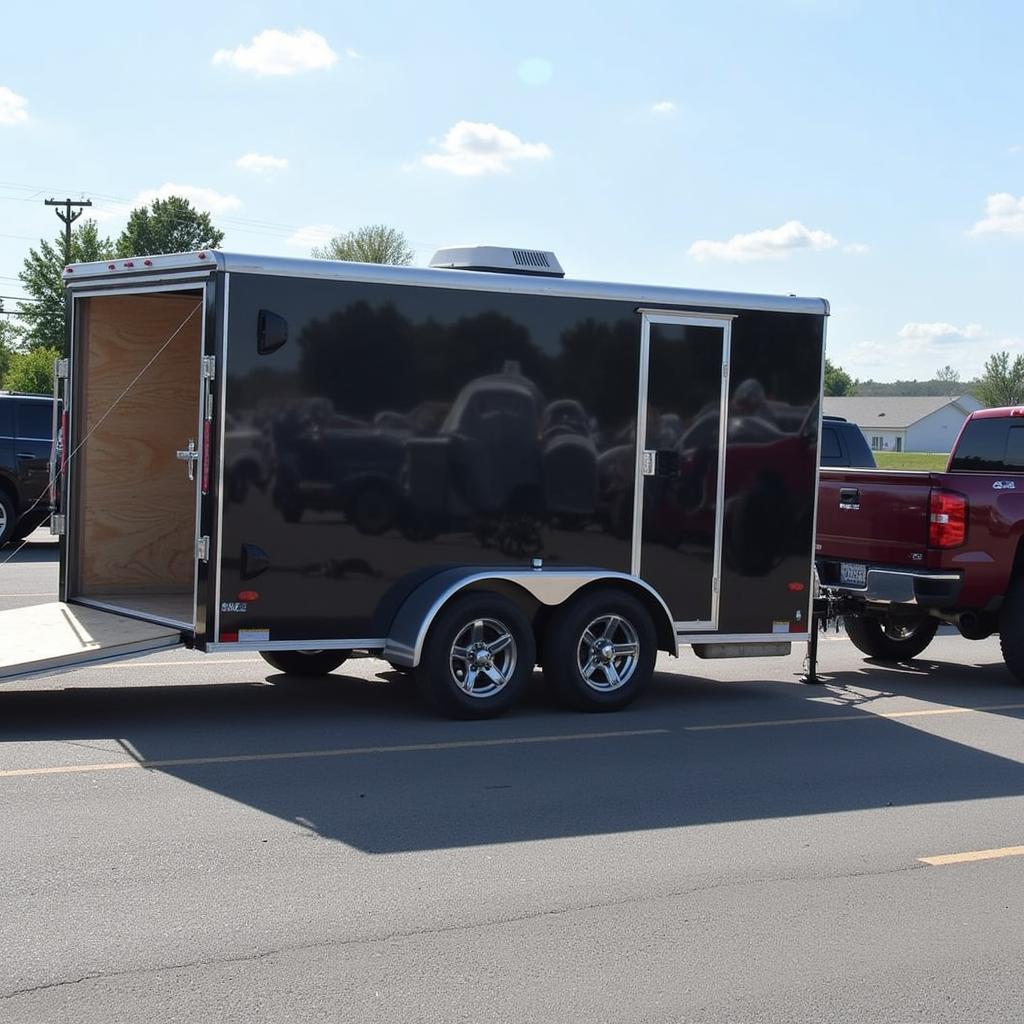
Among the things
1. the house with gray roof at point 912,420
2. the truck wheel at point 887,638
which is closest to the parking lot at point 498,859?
the truck wheel at point 887,638

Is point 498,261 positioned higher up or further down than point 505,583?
higher up

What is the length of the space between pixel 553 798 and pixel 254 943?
2.47 m

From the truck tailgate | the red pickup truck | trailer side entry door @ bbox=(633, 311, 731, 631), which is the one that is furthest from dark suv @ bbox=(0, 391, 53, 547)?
trailer side entry door @ bbox=(633, 311, 731, 631)

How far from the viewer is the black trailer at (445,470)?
339 inches

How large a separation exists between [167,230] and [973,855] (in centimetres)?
9051

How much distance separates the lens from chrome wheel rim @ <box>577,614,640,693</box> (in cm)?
957

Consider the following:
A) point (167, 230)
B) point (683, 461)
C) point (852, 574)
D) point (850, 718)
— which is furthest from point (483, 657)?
point (167, 230)

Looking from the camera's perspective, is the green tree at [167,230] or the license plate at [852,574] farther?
the green tree at [167,230]

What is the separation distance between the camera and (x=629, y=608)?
9.59 m

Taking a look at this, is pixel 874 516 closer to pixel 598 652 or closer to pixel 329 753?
pixel 598 652

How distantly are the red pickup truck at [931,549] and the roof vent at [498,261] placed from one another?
11.1 feet

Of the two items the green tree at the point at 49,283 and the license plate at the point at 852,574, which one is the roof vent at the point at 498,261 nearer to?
the license plate at the point at 852,574

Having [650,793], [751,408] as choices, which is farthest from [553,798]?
[751,408]

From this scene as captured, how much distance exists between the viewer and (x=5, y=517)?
64.5 feet
